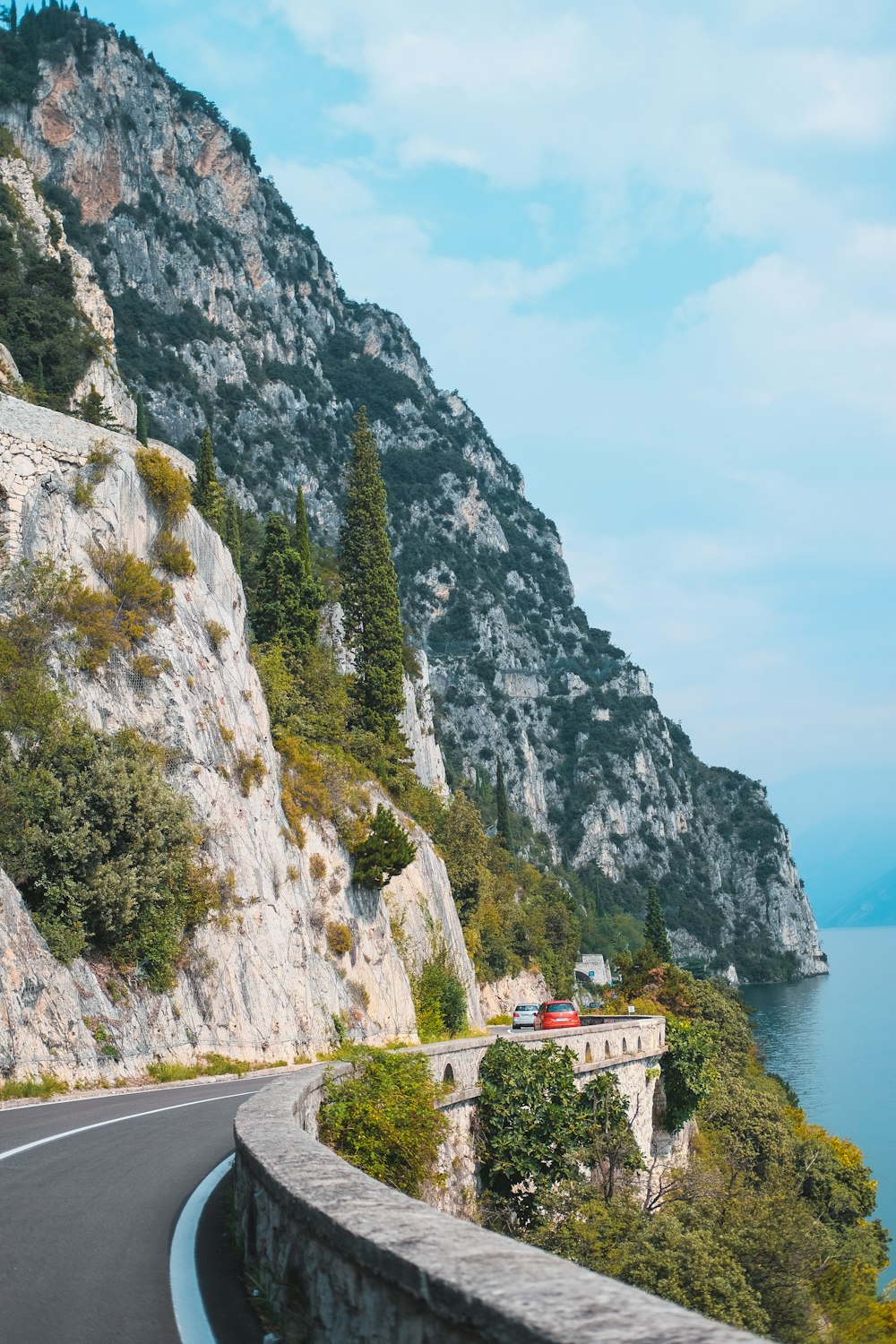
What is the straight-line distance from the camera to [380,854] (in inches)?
1564

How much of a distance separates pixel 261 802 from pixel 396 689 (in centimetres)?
2352

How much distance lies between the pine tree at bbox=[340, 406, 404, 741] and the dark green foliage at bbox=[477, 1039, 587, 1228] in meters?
35.4

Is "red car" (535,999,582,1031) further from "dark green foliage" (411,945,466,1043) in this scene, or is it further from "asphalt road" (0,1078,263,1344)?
"asphalt road" (0,1078,263,1344)

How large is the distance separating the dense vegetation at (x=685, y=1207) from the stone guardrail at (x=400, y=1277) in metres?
13.8

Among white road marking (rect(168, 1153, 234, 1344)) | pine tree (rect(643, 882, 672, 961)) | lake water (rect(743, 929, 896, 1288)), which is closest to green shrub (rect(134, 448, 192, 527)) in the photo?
white road marking (rect(168, 1153, 234, 1344))

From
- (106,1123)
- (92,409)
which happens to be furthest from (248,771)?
(92,409)

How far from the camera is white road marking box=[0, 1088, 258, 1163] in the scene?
11.6 m

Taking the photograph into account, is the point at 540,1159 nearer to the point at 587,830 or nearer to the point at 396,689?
the point at 396,689

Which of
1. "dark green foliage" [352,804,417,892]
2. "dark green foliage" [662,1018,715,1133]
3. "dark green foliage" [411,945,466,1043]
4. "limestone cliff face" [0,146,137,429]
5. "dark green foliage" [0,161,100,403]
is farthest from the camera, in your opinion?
"limestone cliff face" [0,146,137,429]

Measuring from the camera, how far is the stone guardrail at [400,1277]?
10.3 ft

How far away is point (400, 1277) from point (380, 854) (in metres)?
36.2

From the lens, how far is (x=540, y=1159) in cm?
1934

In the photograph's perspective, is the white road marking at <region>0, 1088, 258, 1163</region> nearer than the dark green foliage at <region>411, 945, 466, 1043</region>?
Yes

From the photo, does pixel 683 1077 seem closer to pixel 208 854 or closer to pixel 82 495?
pixel 208 854
